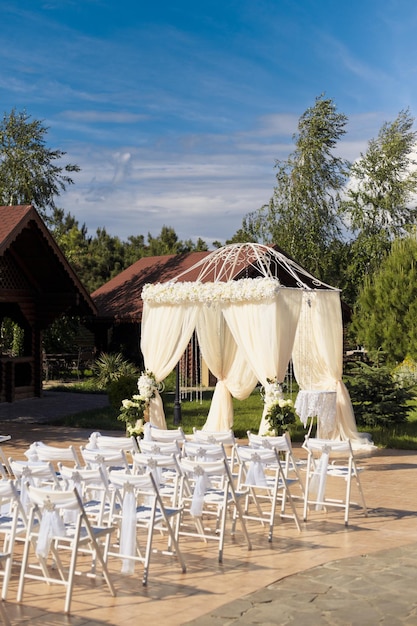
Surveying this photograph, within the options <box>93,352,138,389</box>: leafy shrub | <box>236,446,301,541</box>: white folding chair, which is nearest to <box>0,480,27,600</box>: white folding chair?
<box>236,446,301,541</box>: white folding chair

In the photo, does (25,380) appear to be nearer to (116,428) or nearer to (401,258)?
(116,428)

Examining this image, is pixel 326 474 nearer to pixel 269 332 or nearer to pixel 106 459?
pixel 106 459

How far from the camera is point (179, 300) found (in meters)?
14.3

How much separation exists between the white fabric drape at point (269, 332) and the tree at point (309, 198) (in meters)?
25.7

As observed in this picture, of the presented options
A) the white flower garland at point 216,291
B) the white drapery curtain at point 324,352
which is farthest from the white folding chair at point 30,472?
the white drapery curtain at point 324,352

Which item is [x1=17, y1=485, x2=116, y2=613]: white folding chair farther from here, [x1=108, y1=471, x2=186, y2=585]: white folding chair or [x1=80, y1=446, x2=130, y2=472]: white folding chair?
[x1=80, y1=446, x2=130, y2=472]: white folding chair

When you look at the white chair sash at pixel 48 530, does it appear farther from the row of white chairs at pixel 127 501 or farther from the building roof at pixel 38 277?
the building roof at pixel 38 277

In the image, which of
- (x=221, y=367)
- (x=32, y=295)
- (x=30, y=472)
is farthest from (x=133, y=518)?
(x=32, y=295)

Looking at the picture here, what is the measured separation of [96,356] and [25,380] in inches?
277

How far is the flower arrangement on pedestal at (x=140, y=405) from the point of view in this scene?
13680 mm

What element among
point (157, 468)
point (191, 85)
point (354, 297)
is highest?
point (191, 85)

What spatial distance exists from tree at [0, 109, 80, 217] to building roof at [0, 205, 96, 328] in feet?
43.6

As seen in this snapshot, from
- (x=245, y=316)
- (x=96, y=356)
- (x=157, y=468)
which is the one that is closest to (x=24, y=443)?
(x=245, y=316)

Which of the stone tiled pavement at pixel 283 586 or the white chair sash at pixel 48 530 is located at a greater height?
the white chair sash at pixel 48 530
